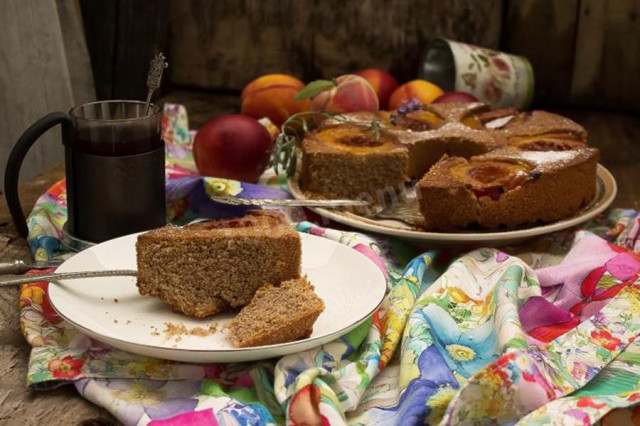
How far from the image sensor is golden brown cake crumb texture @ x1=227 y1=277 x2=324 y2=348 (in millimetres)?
1241

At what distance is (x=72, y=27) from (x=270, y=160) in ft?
3.49

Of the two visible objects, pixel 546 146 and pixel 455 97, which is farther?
pixel 455 97

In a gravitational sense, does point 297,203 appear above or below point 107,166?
below

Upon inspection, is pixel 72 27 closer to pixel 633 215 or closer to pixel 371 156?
pixel 371 156

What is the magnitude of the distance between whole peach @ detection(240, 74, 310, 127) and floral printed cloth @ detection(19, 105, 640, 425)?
2.57ft

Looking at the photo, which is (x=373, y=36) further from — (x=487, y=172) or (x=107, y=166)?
(x=107, y=166)

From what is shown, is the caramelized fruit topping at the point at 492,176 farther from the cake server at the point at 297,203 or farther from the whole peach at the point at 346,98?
the whole peach at the point at 346,98

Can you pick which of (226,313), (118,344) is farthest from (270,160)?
Answer: (118,344)

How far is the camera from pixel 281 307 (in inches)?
50.9

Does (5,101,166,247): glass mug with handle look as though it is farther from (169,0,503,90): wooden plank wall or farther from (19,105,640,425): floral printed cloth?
(169,0,503,90): wooden plank wall

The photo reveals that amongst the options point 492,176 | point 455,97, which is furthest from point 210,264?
point 455,97

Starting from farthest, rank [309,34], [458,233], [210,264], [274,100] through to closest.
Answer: [309,34]
[274,100]
[458,233]
[210,264]

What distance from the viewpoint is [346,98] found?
2.32 meters

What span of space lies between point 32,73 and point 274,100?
67cm
